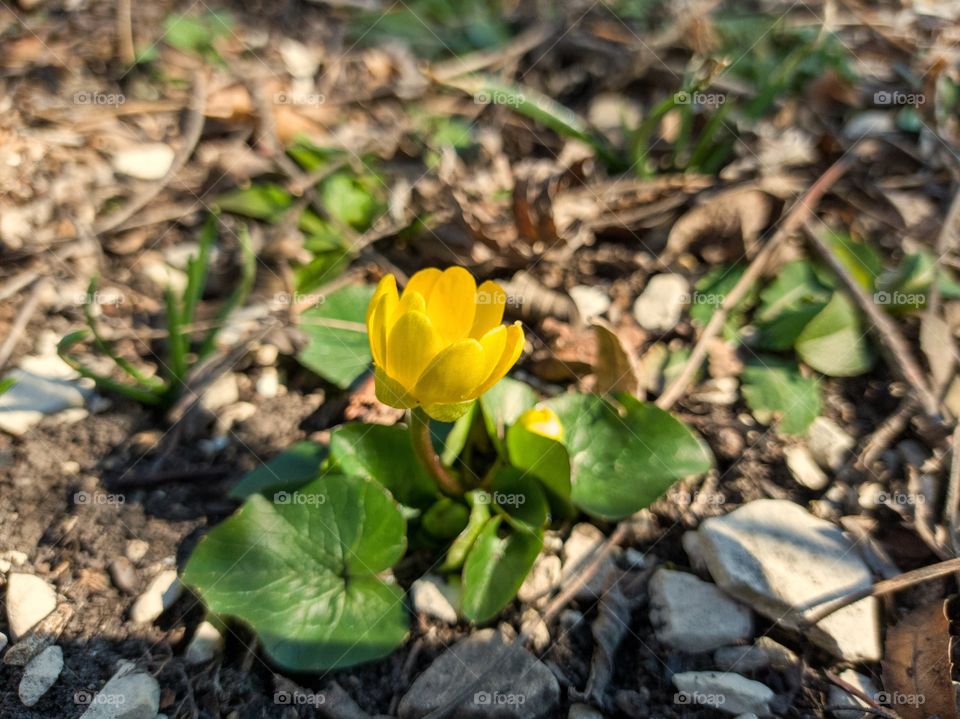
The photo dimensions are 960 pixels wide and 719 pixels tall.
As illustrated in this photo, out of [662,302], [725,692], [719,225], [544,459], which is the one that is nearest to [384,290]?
[544,459]

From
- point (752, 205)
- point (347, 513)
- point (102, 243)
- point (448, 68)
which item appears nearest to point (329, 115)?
point (448, 68)

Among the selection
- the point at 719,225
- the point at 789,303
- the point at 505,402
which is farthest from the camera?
the point at 719,225

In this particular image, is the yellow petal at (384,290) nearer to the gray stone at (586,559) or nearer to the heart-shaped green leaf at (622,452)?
the heart-shaped green leaf at (622,452)

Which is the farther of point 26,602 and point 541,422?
point 541,422

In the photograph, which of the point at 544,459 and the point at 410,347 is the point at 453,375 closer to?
the point at 410,347

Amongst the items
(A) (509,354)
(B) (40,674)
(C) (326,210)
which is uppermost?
(A) (509,354)

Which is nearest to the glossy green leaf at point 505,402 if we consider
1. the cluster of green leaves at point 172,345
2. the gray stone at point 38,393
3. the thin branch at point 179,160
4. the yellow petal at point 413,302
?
the yellow petal at point 413,302
